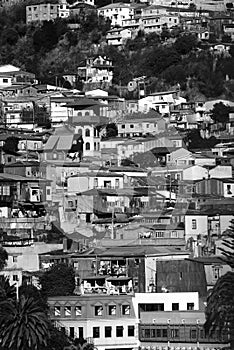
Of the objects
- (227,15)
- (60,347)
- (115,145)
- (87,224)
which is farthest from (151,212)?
(227,15)

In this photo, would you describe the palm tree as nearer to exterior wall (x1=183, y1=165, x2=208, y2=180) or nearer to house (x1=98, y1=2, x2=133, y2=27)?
exterior wall (x1=183, y1=165, x2=208, y2=180)

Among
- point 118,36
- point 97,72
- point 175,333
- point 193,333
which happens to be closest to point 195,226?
point 175,333

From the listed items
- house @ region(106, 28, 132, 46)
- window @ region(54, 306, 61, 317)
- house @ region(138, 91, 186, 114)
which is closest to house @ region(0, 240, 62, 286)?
window @ region(54, 306, 61, 317)

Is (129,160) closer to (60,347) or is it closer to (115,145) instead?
(115,145)

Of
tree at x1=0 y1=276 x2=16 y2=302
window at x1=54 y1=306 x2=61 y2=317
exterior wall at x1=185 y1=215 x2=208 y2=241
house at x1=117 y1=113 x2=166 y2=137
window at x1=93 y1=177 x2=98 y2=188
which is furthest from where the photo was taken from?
house at x1=117 y1=113 x2=166 y2=137

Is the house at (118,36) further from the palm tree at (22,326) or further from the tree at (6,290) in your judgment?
the palm tree at (22,326)

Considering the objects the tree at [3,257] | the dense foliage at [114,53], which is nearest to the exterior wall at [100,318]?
the tree at [3,257]

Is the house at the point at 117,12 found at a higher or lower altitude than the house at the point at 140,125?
higher
